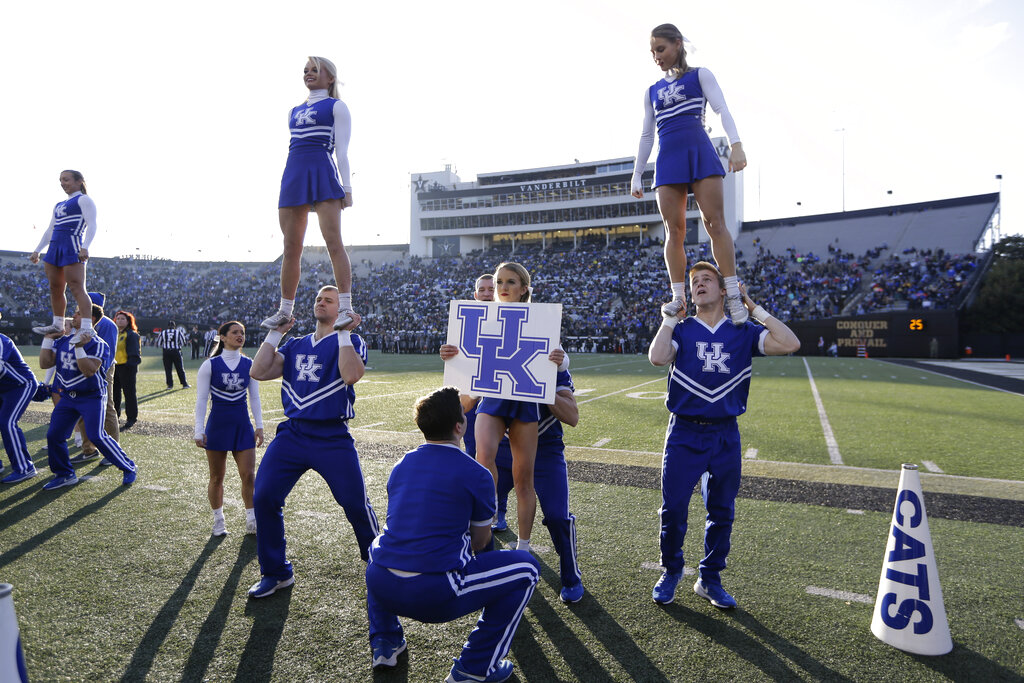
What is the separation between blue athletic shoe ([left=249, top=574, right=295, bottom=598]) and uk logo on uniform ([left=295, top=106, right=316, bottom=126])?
2840mm

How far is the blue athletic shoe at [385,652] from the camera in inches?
104

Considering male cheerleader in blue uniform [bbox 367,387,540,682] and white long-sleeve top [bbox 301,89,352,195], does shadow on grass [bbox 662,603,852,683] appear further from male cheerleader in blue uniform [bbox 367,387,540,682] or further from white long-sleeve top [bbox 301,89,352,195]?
white long-sleeve top [bbox 301,89,352,195]

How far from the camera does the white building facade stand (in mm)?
56719

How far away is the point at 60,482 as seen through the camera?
584 cm

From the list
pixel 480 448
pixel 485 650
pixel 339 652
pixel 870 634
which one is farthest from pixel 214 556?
pixel 870 634

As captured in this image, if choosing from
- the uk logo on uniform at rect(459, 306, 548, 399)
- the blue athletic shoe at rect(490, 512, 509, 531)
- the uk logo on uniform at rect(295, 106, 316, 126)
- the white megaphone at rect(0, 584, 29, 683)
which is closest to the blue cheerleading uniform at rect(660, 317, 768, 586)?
the uk logo on uniform at rect(459, 306, 548, 399)

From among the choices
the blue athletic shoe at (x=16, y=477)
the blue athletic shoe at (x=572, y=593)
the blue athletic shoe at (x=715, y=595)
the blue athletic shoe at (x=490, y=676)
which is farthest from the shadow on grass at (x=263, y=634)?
the blue athletic shoe at (x=16, y=477)

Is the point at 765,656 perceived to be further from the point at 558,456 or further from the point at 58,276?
the point at 58,276

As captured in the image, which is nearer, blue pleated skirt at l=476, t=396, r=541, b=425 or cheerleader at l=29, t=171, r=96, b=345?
blue pleated skirt at l=476, t=396, r=541, b=425

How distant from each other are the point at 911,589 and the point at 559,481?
1.92 metres

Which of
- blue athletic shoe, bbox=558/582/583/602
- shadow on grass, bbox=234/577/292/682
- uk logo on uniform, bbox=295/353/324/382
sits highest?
uk logo on uniform, bbox=295/353/324/382

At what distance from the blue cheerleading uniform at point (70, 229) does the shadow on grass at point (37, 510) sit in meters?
2.40

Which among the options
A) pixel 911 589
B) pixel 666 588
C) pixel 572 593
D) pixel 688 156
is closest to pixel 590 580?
pixel 572 593

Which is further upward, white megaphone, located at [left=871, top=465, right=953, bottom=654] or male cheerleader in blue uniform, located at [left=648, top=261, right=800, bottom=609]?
male cheerleader in blue uniform, located at [left=648, top=261, right=800, bottom=609]
